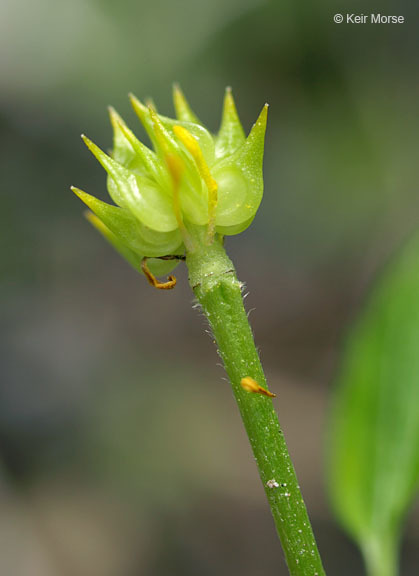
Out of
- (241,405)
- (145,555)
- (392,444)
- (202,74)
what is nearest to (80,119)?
(202,74)

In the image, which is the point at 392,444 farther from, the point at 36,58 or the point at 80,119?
the point at 36,58

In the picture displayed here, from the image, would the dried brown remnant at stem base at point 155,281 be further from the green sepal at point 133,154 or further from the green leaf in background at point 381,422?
the green leaf in background at point 381,422

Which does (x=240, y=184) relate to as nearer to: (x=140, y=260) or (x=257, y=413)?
(x=140, y=260)

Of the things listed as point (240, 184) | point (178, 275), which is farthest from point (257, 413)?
point (178, 275)

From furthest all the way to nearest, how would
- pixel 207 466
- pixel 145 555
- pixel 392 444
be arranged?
pixel 207 466, pixel 145 555, pixel 392 444

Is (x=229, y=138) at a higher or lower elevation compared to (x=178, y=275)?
higher

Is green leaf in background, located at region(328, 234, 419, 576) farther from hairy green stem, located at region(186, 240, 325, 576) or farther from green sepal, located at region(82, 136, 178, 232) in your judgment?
green sepal, located at region(82, 136, 178, 232)

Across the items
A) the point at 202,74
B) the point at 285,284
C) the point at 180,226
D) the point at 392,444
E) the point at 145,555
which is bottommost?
the point at 145,555
